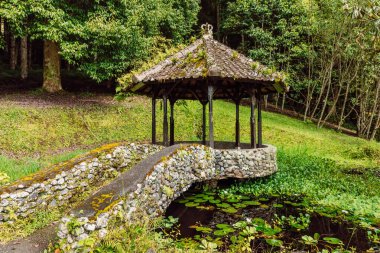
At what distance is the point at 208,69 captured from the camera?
476 inches

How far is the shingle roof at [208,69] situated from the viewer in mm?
12245

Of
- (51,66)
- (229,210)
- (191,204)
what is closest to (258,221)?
(229,210)

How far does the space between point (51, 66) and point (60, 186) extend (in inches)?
706

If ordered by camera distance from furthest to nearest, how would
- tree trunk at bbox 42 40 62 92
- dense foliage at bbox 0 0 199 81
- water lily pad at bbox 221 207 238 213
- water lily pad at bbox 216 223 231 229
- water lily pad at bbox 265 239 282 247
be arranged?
tree trunk at bbox 42 40 62 92 → dense foliage at bbox 0 0 199 81 → water lily pad at bbox 221 207 238 213 → water lily pad at bbox 216 223 231 229 → water lily pad at bbox 265 239 282 247

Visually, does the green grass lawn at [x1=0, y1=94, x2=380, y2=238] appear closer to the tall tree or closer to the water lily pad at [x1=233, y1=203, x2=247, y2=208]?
the water lily pad at [x1=233, y1=203, x2=247, y2=208]

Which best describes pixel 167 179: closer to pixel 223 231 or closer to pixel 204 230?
pixel 204 230

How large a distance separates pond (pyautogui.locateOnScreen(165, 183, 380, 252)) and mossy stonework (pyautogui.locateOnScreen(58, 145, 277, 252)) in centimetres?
70

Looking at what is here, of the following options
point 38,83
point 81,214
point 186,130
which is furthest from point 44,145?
point 81,214

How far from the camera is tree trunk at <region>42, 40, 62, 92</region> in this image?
2358 centimetres

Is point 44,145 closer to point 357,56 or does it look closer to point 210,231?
point 210,231

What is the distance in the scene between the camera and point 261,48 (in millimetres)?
31062

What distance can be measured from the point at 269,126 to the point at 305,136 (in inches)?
107

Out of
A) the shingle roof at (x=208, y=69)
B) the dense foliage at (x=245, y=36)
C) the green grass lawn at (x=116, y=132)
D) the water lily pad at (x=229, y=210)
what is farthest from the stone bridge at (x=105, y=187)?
the dense foliage at (x=245, y=36)

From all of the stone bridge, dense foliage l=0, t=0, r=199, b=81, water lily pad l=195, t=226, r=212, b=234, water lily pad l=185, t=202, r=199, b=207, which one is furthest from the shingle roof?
dense foliage l=0, t=0, r=199, b=81
